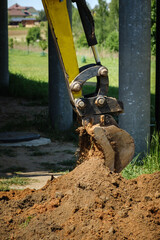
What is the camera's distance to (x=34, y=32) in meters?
60.3

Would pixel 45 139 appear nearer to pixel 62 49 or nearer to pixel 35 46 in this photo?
pixel 62 49

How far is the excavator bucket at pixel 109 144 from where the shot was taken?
175 inches

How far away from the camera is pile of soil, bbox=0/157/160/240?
3721mm

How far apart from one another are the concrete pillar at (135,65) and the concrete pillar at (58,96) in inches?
145

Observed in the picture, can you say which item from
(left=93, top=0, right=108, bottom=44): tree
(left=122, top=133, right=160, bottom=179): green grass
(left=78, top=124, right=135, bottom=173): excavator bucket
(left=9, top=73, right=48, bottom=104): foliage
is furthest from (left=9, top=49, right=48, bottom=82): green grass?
(left=78, top=124, right=135, bottom=173): excavator bucket

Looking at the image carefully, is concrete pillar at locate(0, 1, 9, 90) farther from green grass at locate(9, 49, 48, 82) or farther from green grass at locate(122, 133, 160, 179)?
green grass at locate(122, 133, 160, 179)

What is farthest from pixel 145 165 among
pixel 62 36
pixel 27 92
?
pixel 27 92

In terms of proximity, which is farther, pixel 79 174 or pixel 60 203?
pixel 79 174

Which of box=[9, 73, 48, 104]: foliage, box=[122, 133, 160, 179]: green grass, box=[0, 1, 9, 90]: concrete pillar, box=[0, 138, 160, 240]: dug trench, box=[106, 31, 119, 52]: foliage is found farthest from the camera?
box=[106, 31, 119, 52]: foliage

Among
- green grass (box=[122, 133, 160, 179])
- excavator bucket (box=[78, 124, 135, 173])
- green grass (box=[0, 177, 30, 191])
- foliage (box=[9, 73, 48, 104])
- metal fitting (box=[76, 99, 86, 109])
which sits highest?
metal fitting (box=[76, 99, 86, 109])

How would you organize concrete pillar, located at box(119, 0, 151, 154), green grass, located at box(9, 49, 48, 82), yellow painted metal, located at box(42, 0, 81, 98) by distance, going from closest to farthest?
yellow painted metal, located at box(42, 0, 81, 98) → concrete pillar, located at box(119, 0, 151, 154) → green grass, located at box(9, 49, 48, 82)

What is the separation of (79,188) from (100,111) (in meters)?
0.83

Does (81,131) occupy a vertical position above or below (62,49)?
below

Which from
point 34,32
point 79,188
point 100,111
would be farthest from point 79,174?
point 34,32
